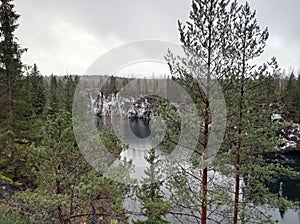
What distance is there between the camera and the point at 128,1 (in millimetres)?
9961

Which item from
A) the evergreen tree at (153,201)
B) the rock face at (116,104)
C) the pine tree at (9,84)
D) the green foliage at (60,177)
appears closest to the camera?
the green foliage at (60,177)

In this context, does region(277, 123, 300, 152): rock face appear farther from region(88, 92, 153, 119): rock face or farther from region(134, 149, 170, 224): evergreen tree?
region(134, 149, 170, 224): evergreen tree

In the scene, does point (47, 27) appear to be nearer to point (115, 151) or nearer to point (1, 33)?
point (1, 33)

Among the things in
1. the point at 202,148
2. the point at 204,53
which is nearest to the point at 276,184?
the point at 202,148

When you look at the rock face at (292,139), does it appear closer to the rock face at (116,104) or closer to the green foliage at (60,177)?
the rock face at (116,104)

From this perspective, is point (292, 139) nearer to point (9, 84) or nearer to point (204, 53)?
point (9, 84)

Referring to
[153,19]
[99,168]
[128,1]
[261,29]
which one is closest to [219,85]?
[261,29]

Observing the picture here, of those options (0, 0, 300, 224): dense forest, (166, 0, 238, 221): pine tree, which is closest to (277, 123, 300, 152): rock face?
(0, 0, 300, 224): dense forest

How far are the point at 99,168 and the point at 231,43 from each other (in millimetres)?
4033

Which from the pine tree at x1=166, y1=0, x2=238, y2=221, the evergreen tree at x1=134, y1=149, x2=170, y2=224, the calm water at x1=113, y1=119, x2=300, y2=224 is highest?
the pine tree at x1=166, y1=0, x2=238, y2=221

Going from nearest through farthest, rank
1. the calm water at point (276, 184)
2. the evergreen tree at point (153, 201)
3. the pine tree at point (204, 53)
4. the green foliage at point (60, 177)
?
1. the green foliage at point (60, 177)
2. the pine tree at point (204, 53)
3. the evergreen tree at point (153, 201)
4. the calm water at point (276, 184)

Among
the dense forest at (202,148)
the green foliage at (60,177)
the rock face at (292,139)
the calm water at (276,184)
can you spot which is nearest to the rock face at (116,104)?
the calm water at (276,184)

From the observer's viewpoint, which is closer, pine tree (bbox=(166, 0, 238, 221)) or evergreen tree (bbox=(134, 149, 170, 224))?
pine tree (bbox=(166, 0, 238, 221))

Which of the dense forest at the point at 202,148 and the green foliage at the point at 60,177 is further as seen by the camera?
the dense forest at the point at 202,148
